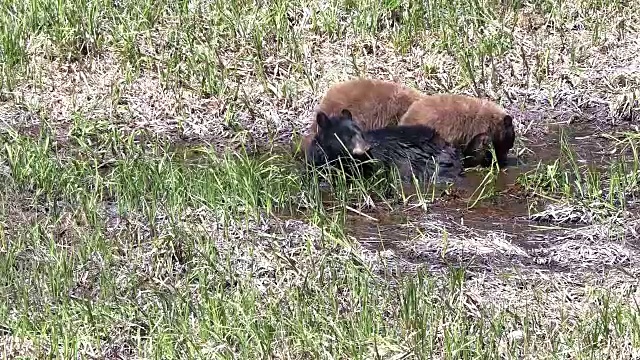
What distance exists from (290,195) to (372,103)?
1.52m

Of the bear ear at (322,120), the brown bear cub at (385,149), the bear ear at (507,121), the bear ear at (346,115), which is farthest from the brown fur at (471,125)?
the bear ear at (322,120)

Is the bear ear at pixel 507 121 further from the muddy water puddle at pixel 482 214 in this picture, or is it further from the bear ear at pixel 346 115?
the bear ear at pixel 346 115

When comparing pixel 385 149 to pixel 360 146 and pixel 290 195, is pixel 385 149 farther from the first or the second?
pixel 290 195

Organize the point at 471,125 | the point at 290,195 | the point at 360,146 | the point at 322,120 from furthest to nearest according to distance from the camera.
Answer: the point at 471,125 < the point at 322,120 < the point at 360,146 < the point at 290,195

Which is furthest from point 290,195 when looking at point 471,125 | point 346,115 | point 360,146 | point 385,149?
point 471,125

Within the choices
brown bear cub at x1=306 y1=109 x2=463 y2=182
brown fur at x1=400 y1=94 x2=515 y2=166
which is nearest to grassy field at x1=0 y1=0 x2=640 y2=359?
brown bear cub at x1=306 y1=109 x2=463 y2=182

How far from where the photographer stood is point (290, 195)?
20.6 feet

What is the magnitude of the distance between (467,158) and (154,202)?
2.34 metres

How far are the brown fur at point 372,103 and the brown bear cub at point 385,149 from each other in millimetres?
380

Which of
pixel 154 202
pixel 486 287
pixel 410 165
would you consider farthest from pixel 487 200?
pixel 154 202

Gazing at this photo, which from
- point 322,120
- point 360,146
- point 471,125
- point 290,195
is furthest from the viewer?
point 471,125

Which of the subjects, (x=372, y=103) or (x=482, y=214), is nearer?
(x=482, y=214)

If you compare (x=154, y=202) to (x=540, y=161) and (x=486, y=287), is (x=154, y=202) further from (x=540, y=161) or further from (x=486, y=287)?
(x=540, y=161)

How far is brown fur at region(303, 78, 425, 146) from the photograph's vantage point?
24.8 ft
